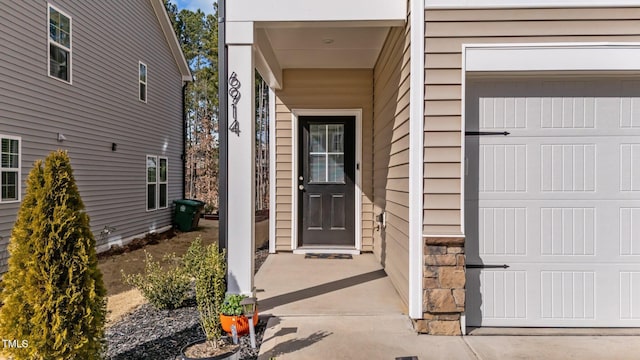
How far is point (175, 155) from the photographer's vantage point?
10.7 meters

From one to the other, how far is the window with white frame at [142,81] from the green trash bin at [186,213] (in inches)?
112

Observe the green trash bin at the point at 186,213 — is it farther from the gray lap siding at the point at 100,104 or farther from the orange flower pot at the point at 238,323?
the orange flower pot at the point at 238,323

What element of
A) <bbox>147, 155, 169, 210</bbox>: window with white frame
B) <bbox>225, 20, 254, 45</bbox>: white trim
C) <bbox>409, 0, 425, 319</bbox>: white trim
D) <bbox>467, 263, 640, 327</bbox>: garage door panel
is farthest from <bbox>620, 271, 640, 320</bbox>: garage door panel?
<bbox>147, 155, 169, 210</bbox>: window with white frame

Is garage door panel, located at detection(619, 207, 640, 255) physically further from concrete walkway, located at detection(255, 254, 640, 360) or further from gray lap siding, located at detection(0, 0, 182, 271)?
gray lap siding, located at detection(0, 0, 182, 271)

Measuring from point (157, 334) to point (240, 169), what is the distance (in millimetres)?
1423

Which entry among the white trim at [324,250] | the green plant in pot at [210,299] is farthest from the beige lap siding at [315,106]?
the green plant in pot at [210,299]

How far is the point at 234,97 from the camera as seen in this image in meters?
3.18

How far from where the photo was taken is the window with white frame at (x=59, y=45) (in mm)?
5785

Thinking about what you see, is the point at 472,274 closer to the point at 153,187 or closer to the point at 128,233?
the point at 128,233

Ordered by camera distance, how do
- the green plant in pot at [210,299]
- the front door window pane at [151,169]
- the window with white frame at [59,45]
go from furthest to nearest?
the front door window pane at [151,169] → the window with white frame at [59,45] → the green plant in pot at [210,299]

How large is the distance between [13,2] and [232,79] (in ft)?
13.3

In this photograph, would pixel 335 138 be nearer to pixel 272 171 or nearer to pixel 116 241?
pixel 272 171

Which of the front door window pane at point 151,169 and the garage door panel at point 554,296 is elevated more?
the front door window pane at point 151,169

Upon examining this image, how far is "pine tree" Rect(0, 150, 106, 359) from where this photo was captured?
199 cm
